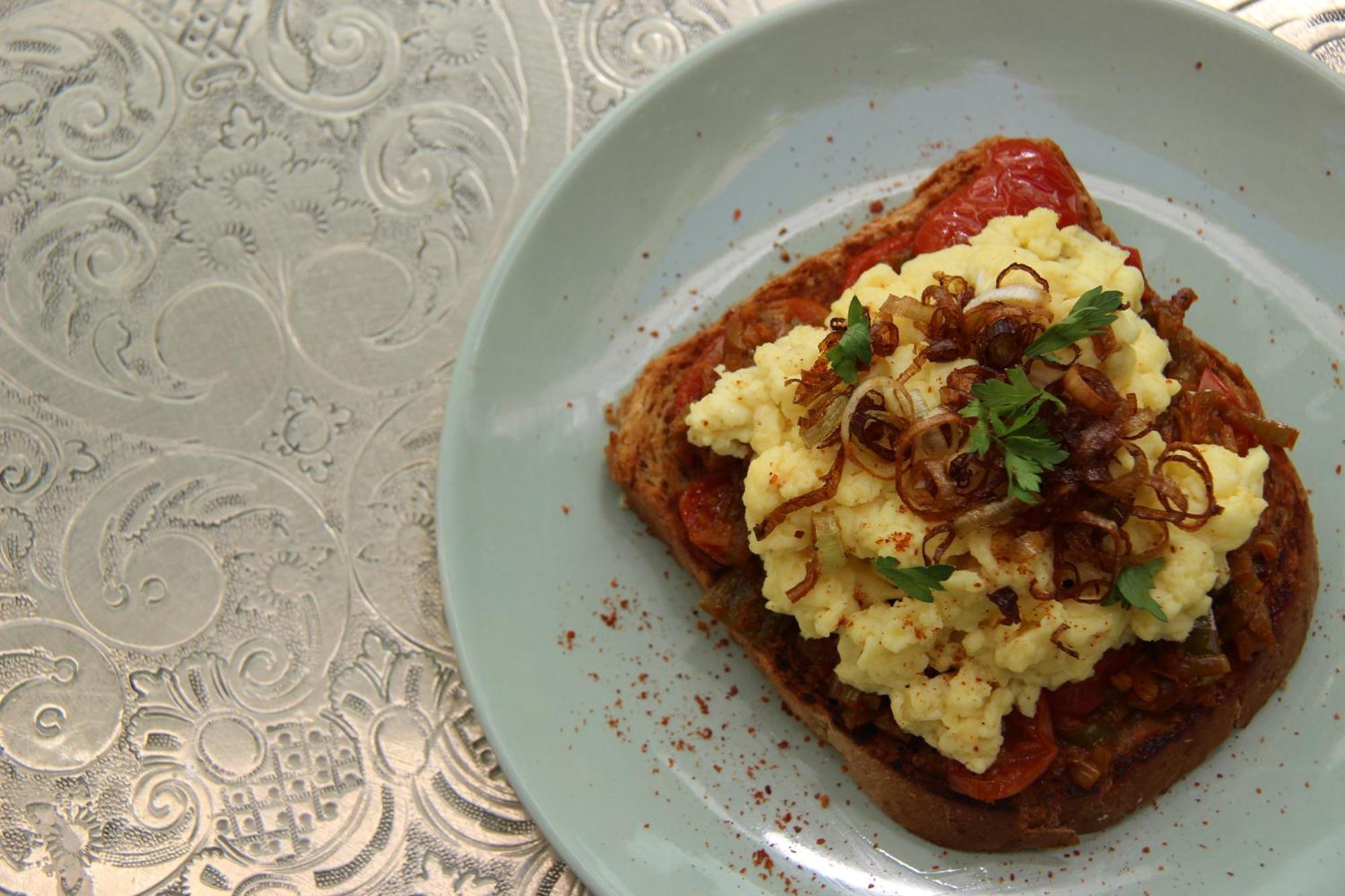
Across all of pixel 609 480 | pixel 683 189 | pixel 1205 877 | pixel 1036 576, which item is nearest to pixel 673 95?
pixel 683 189

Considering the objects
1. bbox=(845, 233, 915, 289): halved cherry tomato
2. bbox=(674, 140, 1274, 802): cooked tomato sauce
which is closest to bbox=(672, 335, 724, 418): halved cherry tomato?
bbox=(674, 140, 1274, 802): cooked tomato sauce

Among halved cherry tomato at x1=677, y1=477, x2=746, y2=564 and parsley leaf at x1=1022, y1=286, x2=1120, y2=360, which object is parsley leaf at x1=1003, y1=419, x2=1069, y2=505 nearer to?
parsley leaf at x1=1022, y1=286, x2=1120, y2=360

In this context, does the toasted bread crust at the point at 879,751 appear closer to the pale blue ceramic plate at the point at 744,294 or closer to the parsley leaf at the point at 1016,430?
the pale blue ceramic plate at the point at 744,294

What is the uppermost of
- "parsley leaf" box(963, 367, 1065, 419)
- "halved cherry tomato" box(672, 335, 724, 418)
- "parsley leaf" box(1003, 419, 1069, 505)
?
"parsley leaf" box(963, 367, 1065, 419)

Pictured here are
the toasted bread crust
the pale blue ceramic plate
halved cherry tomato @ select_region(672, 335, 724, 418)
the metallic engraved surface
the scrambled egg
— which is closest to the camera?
the scrambled egg

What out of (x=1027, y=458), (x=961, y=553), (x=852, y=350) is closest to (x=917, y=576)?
(x=961, y=553)

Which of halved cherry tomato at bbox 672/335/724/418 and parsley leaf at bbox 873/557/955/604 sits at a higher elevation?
parsley leaf at bbox 873/557/955/604
